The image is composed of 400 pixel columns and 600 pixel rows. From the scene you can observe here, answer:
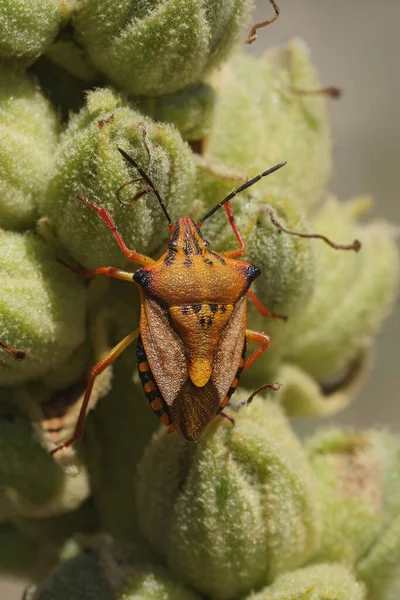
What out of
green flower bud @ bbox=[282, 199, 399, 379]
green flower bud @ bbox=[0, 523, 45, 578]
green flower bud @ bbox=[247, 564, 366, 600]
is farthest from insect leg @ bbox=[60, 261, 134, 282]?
green flower bud @ bbox=[0, 523, 45, 578]

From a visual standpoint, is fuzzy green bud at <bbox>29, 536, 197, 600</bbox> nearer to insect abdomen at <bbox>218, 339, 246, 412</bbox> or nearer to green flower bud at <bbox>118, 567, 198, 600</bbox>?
green flower bud at <bbox>118, 567, 198, 600</bbox>

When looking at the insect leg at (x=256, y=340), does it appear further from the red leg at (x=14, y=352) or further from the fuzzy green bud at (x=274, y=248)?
the red leg at (x=14, y=352)

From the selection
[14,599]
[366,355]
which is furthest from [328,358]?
[14,599]

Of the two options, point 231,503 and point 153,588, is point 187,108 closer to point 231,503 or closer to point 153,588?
point 231,503

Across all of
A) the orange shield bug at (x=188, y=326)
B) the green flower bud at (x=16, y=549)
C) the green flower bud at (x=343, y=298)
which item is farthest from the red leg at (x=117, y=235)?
the green flower bud at (x=16, y=549)

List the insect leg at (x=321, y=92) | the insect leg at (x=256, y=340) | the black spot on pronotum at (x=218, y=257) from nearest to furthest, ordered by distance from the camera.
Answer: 1. the black spot on pronotum at (x=218, y=257)
2. the insect leg at (x=256, y=340)
3. the insect leg at (x=321, y=92)

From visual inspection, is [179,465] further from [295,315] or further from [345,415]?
[345,415]
